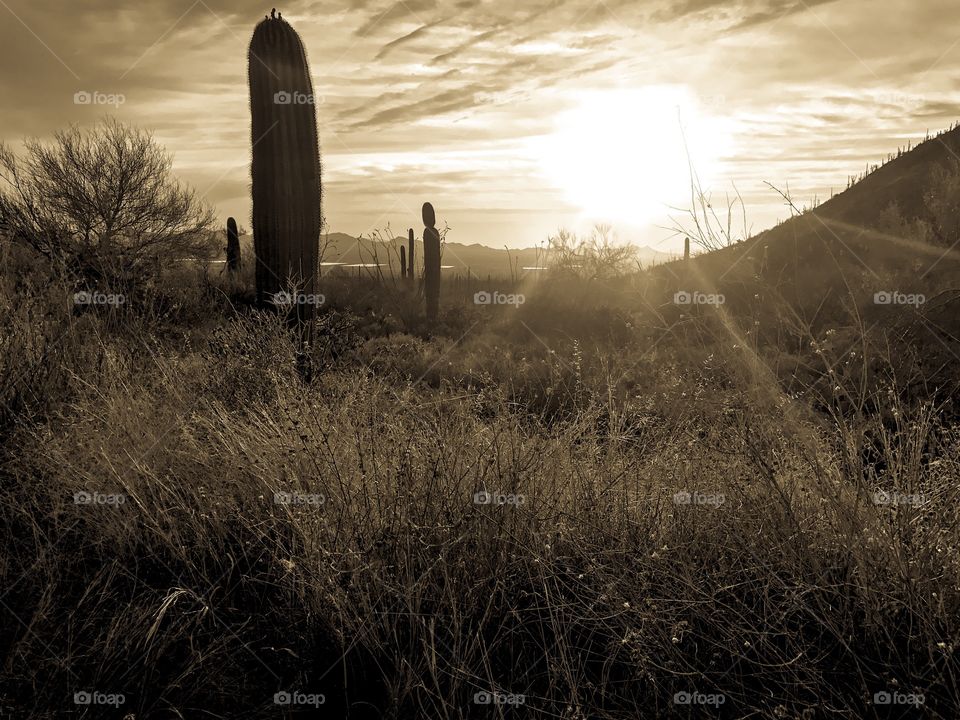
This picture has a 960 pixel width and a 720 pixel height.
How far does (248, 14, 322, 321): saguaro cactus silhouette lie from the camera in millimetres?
8531

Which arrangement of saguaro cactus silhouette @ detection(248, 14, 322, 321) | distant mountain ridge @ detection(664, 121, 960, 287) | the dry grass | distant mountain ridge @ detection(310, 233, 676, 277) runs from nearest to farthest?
1. the dry grass
2. saguaro cactus silhouette @ detection(248, 14, 322, 321)
3. distant mountain ridge @ detection(310, 233, 676, 277)
4. distant mountain ridge @ detection(664, 121, 960, 287)

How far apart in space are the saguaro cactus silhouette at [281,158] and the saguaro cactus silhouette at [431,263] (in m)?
5.91

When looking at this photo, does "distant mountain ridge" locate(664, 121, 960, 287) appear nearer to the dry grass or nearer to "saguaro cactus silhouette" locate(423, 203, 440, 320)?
"saguaro cactus silhouette" locate(423, 203, 440, 320)

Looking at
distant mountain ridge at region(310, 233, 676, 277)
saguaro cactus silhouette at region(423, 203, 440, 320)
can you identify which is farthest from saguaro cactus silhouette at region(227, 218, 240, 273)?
saguaro cactus silhouette at region(423, 203, 440, 320)

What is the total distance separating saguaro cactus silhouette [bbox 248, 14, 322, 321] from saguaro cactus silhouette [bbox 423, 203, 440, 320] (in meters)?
5.91

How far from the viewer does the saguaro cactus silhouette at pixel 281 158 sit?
8.53 metres

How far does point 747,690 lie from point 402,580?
131cm

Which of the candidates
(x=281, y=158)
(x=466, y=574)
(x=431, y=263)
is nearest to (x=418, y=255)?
(x=431, y=263)

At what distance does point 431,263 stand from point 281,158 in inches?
259

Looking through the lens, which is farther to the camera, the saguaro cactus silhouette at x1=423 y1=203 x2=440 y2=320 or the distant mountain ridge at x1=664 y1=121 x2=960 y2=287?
the saguaro cactus silhouette at x1=423 y1=203 x2=440 y2=320

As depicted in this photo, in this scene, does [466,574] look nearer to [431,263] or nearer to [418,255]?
[431,263]

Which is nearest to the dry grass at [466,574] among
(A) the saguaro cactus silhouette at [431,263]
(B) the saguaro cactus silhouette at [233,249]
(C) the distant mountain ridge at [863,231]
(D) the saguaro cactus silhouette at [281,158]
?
(D) the saguaro cactus silhouette at [281,158]

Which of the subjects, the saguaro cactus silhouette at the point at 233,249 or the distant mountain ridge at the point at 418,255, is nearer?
the distant mountain ridge at the point at 418,255

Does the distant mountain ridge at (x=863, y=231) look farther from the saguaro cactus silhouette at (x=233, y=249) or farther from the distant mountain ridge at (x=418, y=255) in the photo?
the saguaro cactus silhouette at (x=233, y=249)
